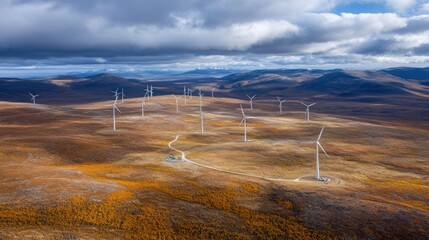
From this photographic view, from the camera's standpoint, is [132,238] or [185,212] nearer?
[132,238]

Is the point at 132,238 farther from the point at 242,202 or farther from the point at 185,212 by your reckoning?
the point at 242,202

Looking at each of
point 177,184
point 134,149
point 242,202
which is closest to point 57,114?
point 134,149

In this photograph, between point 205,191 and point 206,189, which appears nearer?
point 205,191

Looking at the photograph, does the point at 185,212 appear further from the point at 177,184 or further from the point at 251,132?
the point at 251,132

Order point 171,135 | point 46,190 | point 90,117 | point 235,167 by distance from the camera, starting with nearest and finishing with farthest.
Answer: point 46,190, point 235,167, point 171,135, point 90,117

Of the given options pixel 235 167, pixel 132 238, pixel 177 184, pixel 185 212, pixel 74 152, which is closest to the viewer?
pixel 132 238

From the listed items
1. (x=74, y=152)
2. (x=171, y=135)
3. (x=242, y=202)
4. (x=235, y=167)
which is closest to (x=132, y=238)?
(x=242, y=202)
